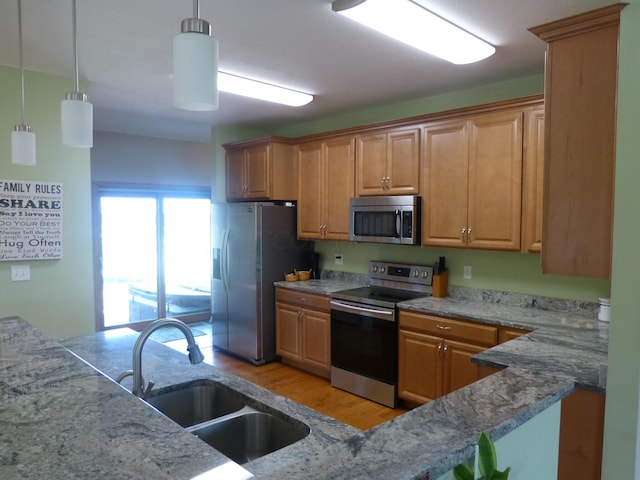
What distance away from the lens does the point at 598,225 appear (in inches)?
71.1

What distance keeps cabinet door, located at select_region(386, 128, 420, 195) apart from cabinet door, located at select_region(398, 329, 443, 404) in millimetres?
1194

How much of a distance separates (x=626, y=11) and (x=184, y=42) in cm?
150

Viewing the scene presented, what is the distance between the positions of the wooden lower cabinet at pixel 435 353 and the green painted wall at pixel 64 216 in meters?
2.51

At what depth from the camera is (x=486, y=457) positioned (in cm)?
91

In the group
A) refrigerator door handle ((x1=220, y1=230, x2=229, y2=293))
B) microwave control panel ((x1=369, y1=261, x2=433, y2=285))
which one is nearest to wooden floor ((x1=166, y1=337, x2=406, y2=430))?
refrigerator door handle ((x1=220, y1=230, x2=229, y2=293))

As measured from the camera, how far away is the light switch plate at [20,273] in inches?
125

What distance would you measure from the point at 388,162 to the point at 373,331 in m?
1.45

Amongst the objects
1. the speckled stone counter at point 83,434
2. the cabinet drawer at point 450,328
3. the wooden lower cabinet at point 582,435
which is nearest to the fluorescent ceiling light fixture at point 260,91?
the cabinet drawer at point 450,328

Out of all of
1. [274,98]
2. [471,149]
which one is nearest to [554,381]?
[471,149]

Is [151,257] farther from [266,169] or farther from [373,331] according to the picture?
[373,331]

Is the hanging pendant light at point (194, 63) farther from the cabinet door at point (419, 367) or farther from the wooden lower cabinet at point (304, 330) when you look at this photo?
the wooden lower cabinet at point (304, 330)

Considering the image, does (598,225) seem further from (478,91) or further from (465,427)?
(478,91)

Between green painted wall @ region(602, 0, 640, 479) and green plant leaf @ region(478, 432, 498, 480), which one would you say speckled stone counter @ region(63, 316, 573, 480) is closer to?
green plant leaf @ region(478, 432, 498, 480)

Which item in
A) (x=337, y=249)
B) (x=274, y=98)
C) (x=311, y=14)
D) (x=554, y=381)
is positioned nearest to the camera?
(x=554, y=381)
